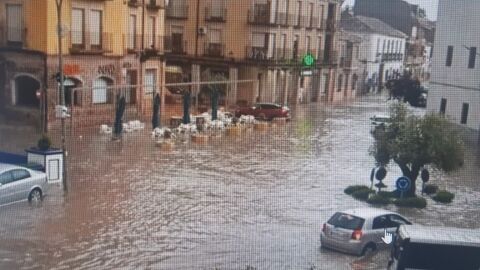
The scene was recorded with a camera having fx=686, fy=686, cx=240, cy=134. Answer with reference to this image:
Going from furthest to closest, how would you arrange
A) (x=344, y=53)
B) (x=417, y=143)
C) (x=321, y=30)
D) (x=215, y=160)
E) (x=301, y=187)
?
(x=344, y=53)
(x=321, y=30)
(x=215, y=160)
(x=301, y=187)
(x=417, y=143)

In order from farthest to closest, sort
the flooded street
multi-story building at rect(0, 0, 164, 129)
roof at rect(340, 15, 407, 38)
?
1. roof at rect(340, 15, 407, 38)
2. multi-story building at rect(0, 0, 164, 129)
3. the flooded street

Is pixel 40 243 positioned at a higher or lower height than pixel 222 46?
lower

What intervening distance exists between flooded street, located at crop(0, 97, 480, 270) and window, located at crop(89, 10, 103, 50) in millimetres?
879

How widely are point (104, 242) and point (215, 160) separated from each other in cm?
167

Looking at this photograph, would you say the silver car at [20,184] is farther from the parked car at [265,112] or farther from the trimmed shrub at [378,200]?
the parked car at [265,112]

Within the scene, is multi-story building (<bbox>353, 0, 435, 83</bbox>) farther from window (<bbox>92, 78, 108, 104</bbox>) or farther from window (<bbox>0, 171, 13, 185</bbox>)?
window (<bbox>0, 171, 13, 185</bbox>)

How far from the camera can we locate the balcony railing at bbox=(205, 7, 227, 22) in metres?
6.81

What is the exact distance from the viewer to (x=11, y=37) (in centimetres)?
481

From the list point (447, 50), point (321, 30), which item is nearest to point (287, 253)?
point (447, 50)

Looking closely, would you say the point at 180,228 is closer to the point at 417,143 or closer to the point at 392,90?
the point at 417,143

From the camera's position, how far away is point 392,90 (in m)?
5.78

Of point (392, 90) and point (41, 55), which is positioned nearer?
point (41, 55)

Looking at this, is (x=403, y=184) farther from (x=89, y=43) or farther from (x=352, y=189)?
(x=89, y=43)

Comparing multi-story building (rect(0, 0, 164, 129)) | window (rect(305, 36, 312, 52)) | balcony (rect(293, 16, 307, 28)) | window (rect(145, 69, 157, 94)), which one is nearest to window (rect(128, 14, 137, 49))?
multi-story building (rect(0, 0, 164, 129))
